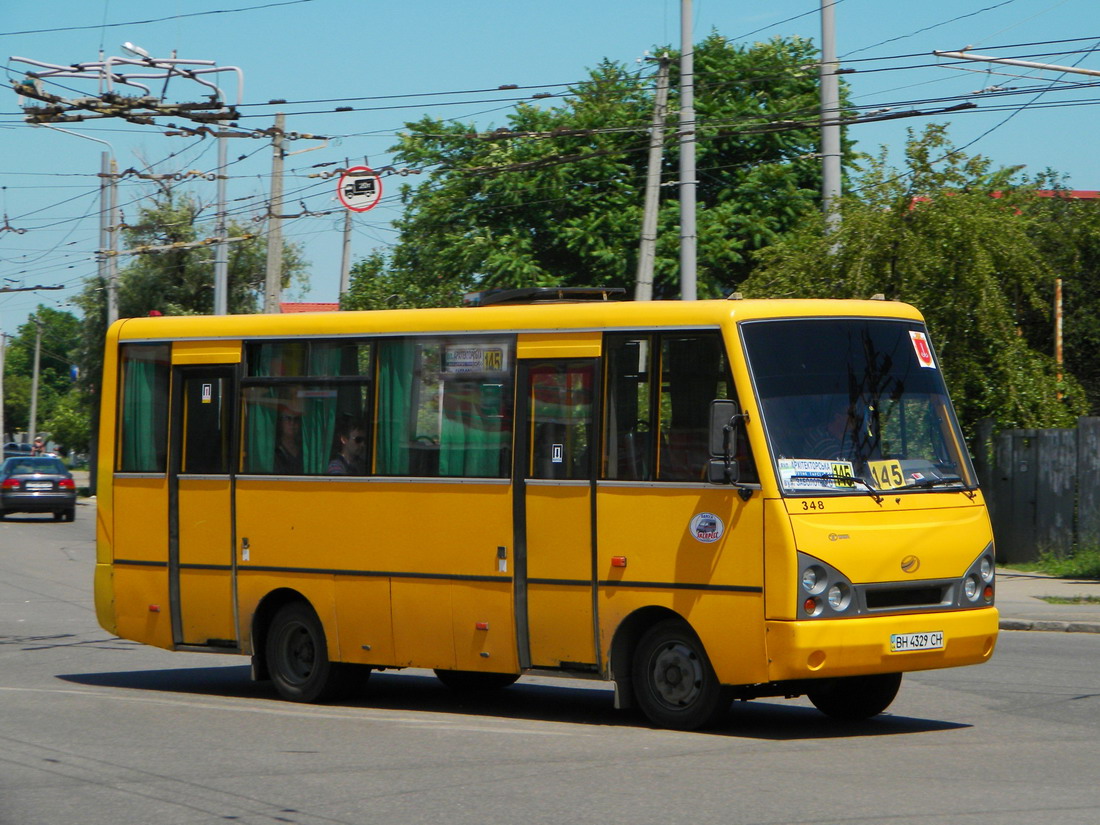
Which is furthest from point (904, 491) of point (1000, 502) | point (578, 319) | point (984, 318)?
point (1000, 502)

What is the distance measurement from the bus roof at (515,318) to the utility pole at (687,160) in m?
11.8

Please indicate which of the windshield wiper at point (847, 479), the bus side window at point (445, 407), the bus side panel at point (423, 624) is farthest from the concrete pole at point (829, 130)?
the windshield wiper at point (847, 479)

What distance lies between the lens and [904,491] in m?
10.0

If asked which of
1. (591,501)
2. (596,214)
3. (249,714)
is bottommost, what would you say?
(249,714)

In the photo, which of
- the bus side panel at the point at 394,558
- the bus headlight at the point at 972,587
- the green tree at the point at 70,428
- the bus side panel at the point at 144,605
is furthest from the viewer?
the green tree at the point at 70,428

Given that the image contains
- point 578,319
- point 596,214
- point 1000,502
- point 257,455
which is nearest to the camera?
point 578,319

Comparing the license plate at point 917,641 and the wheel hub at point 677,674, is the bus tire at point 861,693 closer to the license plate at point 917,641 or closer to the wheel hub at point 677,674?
the license plate at point 917,641

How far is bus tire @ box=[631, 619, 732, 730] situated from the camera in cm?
997

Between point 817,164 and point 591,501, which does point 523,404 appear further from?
point 817,164

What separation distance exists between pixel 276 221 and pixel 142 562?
14.3m

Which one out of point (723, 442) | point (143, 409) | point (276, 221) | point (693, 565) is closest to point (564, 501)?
point (693, 565)

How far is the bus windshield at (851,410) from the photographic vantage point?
984 centimetres

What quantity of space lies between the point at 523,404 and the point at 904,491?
2.66 metres

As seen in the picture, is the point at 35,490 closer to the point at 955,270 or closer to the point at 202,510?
the point at 955,270
